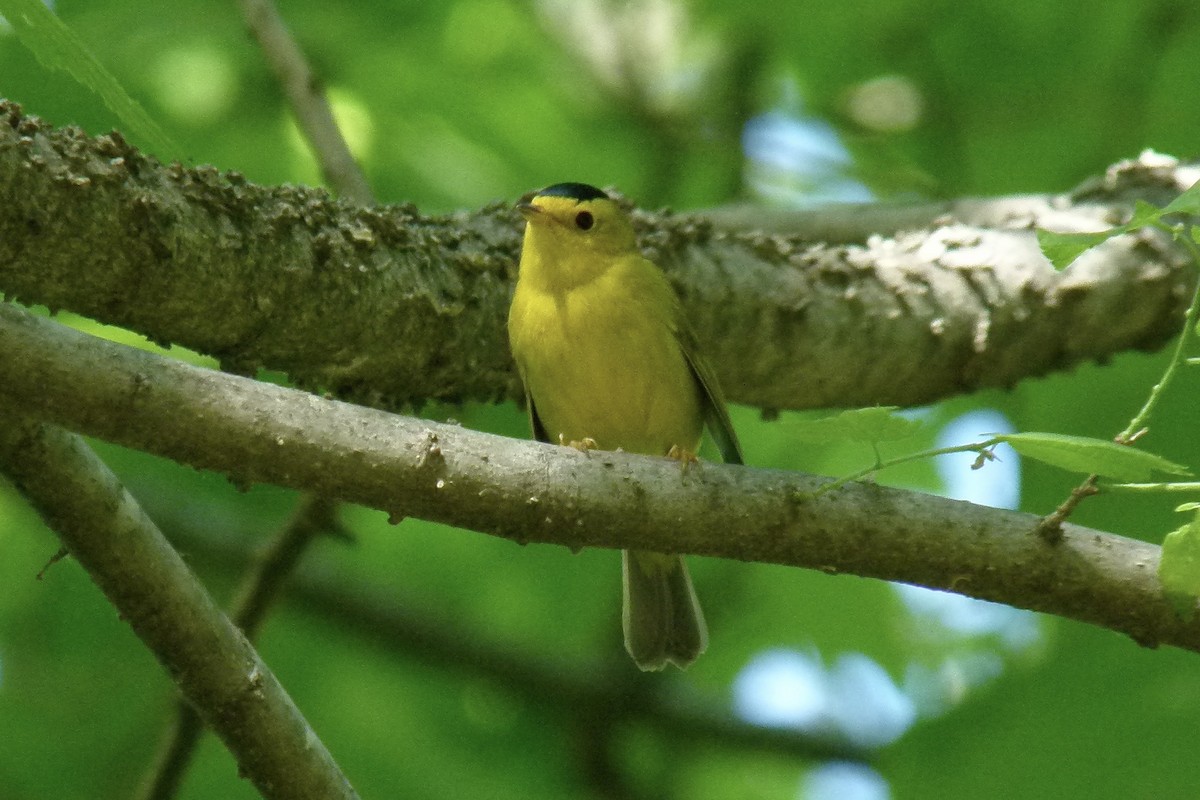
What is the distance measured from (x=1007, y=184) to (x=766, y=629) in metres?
2.80

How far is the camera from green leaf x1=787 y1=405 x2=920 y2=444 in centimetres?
272

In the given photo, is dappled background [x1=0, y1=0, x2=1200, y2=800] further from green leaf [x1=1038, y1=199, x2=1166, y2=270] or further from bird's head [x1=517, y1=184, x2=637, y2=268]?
green leaf [x1=1038, y1=199, x2=1166, y2=270]

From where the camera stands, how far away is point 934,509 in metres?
3.34

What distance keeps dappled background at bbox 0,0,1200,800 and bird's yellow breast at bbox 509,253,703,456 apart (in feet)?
1.47

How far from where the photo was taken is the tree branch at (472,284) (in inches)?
144

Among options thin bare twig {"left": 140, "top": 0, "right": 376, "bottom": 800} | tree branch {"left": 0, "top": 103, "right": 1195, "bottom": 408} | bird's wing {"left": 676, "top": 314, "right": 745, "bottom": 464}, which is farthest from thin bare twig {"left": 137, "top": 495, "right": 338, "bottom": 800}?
bird's wing {"left": 676, "top": 314, "right": 745, "bottom": 464}

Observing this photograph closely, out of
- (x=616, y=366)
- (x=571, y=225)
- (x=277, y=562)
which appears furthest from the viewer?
(x=571, y=225)

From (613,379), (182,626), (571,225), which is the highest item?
(571,225)

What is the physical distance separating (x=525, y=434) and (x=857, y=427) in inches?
140

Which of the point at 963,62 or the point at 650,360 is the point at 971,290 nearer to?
the point at 650,360

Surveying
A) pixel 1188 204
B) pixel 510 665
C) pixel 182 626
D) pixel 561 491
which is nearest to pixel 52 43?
pixel 561 491

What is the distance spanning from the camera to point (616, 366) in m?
5.94

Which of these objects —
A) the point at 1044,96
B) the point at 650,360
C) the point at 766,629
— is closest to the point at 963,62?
the point at 1044,96

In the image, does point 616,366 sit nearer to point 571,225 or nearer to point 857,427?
point 571,225
